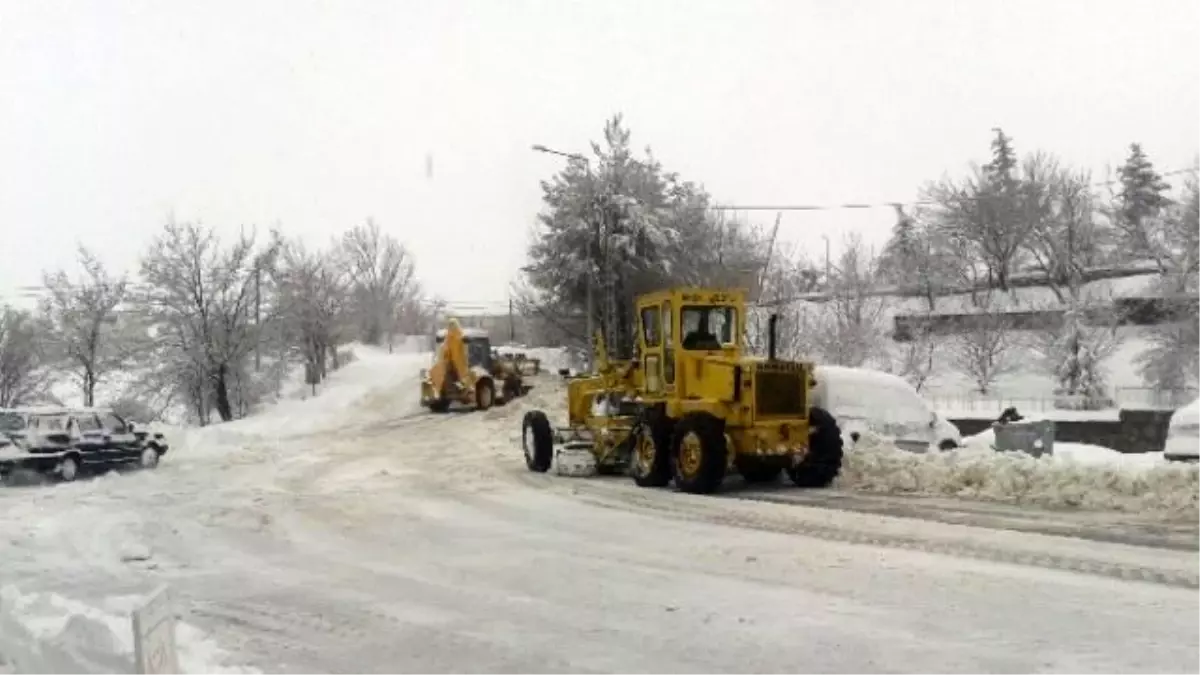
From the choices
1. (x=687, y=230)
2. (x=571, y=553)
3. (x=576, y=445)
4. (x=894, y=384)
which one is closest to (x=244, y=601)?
(x=571, y=553)

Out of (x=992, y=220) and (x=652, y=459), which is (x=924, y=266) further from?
(x=652, y=459)

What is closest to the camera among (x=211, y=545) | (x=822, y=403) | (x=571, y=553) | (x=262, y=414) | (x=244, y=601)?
(x=244, y=601)

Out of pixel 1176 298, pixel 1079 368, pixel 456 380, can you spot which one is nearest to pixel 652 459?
pixel 456 380

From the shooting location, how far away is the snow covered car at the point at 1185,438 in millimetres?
17812

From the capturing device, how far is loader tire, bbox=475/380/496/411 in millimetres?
36094

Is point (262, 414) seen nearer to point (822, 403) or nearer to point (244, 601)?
point (822, 403)

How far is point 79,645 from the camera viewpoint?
7211mm

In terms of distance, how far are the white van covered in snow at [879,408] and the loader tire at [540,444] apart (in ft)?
17.1

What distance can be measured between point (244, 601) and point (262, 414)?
30153 mm

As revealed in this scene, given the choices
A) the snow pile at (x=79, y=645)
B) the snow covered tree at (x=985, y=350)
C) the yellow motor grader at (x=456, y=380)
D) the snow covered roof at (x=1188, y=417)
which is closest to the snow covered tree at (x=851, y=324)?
the snow covered tree at (x=985, y=350)

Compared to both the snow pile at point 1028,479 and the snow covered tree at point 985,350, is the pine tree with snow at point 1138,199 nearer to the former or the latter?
the snow covered tree at point 985,350

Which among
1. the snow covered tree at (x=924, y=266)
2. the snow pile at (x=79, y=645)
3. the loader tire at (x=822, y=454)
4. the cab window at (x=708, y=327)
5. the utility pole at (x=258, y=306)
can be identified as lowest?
the snow pile at (x=79, y=645)

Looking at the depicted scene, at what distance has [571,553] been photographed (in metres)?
11.3

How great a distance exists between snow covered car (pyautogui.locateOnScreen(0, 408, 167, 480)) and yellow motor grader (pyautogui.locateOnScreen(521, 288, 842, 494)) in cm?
876
